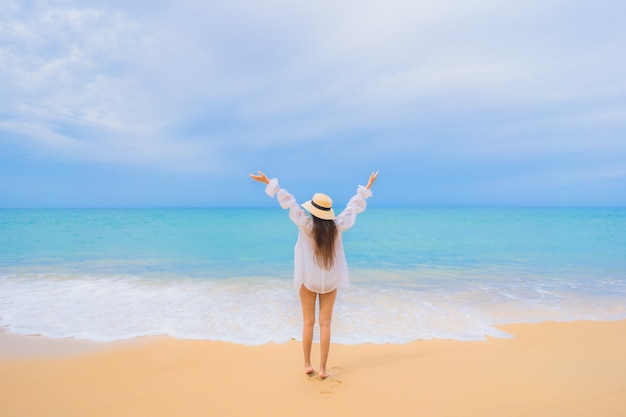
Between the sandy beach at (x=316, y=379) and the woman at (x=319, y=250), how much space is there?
0.58 m

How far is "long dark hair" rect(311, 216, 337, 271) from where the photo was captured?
391 cm

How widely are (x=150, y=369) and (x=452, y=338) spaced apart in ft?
13.9

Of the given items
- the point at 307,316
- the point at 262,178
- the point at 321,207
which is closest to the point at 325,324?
the point at 307,316

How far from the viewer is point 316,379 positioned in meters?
4.16

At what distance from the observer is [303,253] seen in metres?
4.04

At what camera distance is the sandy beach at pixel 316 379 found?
11.9 ft

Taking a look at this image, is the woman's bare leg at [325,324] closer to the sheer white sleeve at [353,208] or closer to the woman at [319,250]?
the woman at [319,250]

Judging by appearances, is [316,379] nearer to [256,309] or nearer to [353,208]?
[353,208]

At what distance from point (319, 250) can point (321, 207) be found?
18.1 inches

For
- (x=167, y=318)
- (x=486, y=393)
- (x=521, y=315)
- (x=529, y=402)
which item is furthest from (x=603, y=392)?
(x=167, y=318)

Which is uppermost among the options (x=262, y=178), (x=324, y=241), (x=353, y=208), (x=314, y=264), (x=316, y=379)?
(x=262, y=178)

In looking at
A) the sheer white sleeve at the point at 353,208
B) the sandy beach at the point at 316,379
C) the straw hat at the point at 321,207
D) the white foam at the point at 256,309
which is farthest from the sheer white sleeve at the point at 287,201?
the white foam at the point at 256,309

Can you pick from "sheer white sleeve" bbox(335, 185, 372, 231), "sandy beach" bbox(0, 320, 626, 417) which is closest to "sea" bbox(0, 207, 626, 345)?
"sandy beach" bbox(0, 320, 626, 417)

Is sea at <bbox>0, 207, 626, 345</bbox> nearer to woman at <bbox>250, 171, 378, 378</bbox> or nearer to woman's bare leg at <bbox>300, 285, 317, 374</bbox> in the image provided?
woman's bare leg at <bbox>300, 285, 317, 374</bbox>
